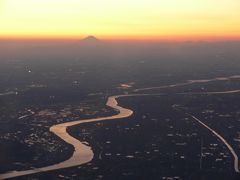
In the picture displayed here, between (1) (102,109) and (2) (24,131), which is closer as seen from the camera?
(2) (24,131)

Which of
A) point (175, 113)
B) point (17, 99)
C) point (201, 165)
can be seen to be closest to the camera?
point (201, 165)

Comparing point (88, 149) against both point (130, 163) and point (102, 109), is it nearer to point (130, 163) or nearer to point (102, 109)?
point (130, 163)

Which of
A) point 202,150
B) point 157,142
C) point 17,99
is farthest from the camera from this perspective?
point 17,99

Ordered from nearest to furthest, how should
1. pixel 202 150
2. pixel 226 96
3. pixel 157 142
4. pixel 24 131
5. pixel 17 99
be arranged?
pixel 202 150
pixel 157 142
pixel 24 131
pixel 17 99
pixel 226 96

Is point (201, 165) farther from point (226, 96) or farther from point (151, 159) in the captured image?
point (226, 96)

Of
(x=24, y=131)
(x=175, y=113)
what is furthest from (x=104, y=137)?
(x=175, y=113)

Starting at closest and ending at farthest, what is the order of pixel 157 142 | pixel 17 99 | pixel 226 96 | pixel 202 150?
pixel 202 150 → pixel 157 142 → pixel 17 99 → pixel 226 96

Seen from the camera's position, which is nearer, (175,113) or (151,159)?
(151,159)

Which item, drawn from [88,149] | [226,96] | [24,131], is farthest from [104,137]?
[226,96]
